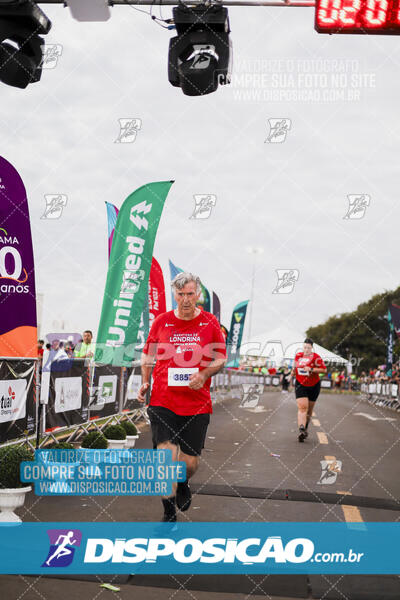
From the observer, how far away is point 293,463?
31.4 ft

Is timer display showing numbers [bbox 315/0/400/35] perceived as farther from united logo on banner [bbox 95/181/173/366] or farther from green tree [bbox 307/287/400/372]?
green tree [bbox 307/287/400/372]

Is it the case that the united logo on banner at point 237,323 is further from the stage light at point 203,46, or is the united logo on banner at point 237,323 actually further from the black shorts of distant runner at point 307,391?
the stage light at point 203,46

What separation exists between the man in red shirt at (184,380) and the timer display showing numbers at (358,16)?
2.55 m

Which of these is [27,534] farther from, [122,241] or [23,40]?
[122,241]

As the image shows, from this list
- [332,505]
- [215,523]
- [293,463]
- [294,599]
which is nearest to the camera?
Answer: [294,599]

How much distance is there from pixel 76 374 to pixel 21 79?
5037mm

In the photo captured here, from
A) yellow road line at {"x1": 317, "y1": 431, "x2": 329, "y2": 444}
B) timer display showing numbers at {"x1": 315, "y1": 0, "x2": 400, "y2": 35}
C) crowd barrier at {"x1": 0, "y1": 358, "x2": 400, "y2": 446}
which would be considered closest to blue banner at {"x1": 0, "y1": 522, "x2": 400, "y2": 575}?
crowd barrier at {"x1": 0, "y1": 358, "x2": 400, "y2": 446}

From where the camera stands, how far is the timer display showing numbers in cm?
560

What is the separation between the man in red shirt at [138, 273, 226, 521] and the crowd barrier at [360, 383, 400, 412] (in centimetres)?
2459

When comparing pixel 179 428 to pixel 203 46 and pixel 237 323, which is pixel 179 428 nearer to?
pixel 203 46

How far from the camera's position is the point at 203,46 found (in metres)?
6.67

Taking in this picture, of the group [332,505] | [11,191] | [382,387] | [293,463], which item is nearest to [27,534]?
[332,505]

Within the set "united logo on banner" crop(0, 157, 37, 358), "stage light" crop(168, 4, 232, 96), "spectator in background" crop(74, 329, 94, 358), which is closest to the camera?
→ "stage light" crop(168, 4, 232, 96)

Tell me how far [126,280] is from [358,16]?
7.65 meters
